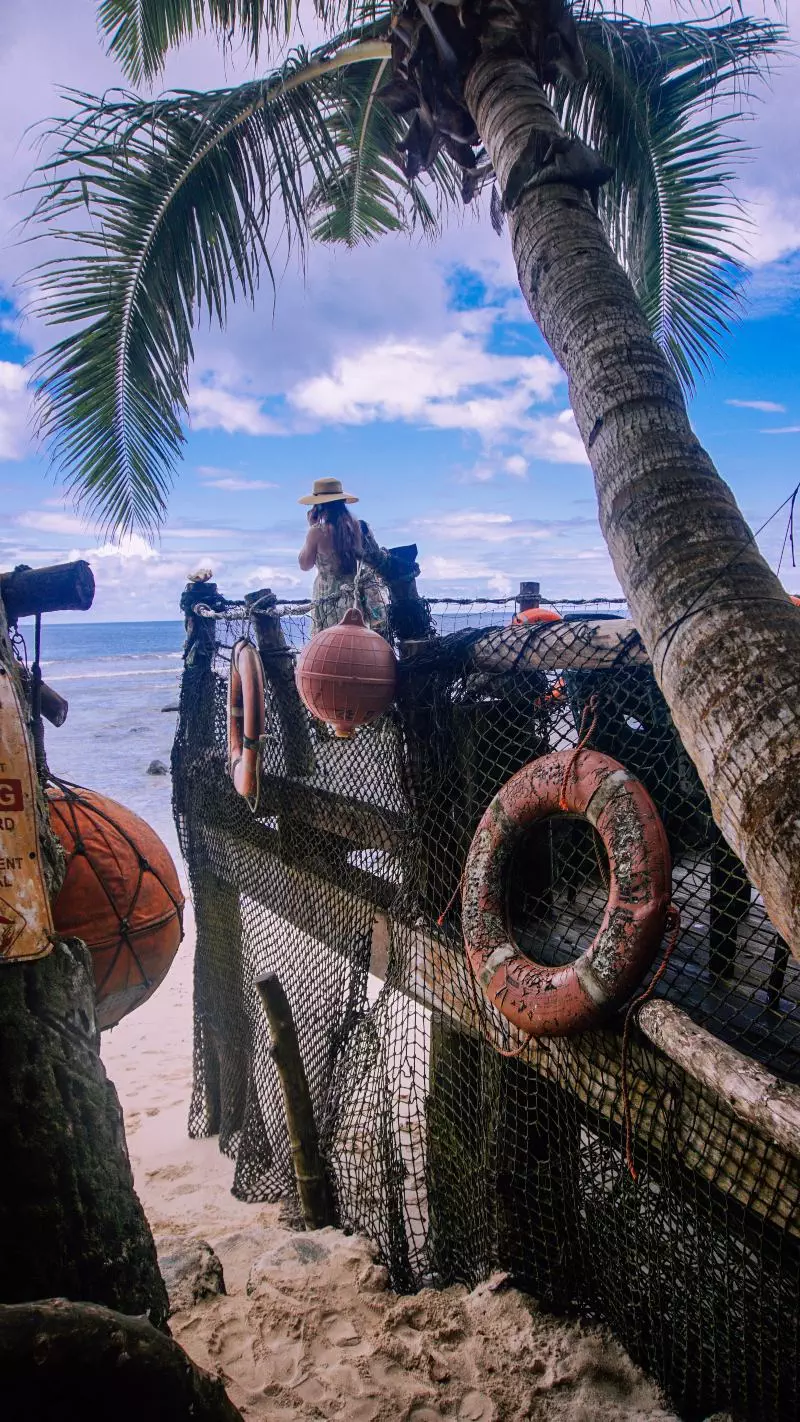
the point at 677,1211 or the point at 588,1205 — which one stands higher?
the point at 677,1211

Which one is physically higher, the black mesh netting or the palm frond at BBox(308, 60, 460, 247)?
the palm frond at BBox(308, 60, 460, 247)

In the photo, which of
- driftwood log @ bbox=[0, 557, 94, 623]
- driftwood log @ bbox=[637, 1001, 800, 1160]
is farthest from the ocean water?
driftwood log @ bbox=[637, 1001, 800, 1160]

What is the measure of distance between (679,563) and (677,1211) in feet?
6.08

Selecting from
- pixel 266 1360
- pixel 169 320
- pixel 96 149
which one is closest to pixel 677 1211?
pixel 266 1360

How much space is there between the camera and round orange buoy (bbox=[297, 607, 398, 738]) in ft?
9.17

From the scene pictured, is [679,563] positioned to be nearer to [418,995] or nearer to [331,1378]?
[418,995]

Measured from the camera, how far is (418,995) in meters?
2.95

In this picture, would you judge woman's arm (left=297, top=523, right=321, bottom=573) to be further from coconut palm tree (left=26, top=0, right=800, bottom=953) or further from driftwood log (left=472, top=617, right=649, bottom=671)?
driftwood log (left=472, top=617, right=649, bottom=671)

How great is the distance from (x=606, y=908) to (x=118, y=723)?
28279 millimetres

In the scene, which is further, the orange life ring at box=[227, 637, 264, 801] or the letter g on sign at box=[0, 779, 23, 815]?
the orange life ring at box=[227, 637, 264, 801]

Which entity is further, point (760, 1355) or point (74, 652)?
point (74, 652)

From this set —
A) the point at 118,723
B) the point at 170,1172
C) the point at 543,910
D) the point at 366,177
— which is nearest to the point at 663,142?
the point at 366,177

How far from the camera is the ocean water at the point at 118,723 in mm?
17234

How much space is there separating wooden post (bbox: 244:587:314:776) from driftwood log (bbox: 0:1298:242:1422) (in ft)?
10.5
